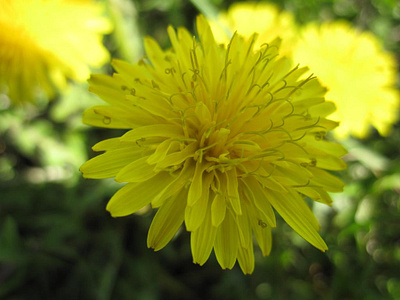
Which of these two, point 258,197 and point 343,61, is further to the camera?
point 343,61

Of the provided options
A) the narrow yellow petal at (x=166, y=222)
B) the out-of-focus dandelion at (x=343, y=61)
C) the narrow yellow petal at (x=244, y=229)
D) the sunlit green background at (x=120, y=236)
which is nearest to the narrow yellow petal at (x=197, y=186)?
the narrow yellow petal at (x=166, y=222)

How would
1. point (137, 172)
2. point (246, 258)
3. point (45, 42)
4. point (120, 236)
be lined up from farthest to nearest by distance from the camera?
1. point (120, 236)
2. point (45, 42)
3. point (246, 258)
4. point (137, 172)

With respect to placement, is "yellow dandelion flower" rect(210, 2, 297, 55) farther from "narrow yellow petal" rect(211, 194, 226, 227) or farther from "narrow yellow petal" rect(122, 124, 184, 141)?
"narrow yellow petal" rect(211, 194, 226, 227)

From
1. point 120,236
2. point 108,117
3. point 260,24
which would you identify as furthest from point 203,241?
point 260,24

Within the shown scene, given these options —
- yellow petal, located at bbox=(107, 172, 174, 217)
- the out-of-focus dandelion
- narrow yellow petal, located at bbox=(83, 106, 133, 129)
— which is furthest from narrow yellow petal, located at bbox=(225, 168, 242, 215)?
the out-of-focus dandelion

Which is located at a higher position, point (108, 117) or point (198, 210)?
point (108, 117)

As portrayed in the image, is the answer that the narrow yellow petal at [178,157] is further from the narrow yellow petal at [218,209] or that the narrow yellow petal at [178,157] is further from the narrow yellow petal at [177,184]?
the narrow yellow petal at [218,209]

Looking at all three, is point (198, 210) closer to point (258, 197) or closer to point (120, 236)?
point (258, 197)
